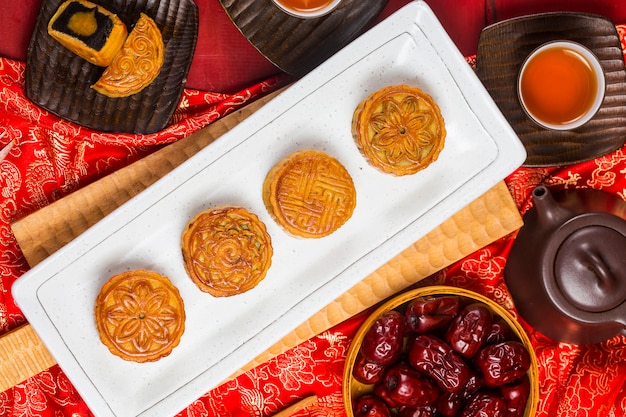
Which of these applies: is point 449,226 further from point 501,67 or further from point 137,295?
point 137,295

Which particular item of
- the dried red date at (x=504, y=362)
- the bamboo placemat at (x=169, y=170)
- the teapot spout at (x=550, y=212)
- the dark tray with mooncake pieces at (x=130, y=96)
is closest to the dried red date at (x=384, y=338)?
the bamboo placemat at (x=169, y=170)

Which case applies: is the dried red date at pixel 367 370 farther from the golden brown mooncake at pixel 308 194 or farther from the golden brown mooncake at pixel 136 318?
the golden brown mooncake at pixel 136 318

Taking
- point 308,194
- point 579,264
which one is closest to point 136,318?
point 308,194

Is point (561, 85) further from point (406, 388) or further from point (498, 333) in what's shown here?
point (406, 388)

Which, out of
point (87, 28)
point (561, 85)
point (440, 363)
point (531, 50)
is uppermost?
point (87, 28)

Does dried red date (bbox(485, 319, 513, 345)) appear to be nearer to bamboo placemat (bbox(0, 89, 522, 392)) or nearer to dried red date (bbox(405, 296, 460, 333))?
dried red date (bbox(405, 296, 460, 333))

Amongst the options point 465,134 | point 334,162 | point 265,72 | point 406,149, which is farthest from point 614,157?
point 265,72
